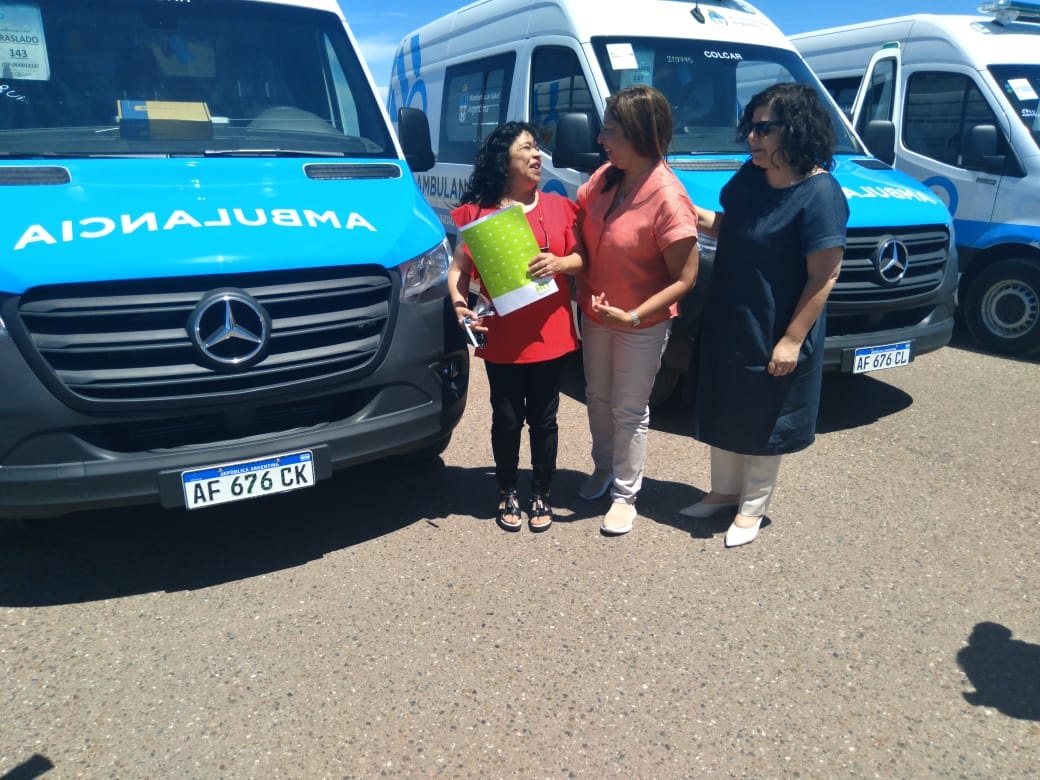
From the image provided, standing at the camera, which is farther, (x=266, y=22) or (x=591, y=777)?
(x=266, y=22)

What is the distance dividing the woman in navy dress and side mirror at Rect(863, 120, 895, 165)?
10.2 feet

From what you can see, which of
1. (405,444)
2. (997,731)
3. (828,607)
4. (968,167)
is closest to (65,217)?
(405,444)

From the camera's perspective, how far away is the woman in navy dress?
3.11m

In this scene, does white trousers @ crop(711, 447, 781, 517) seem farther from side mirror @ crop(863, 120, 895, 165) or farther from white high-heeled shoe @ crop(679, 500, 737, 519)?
side mirror @ crop(863, 120, 895, 165)

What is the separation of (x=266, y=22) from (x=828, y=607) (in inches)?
148

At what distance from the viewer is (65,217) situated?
297cm

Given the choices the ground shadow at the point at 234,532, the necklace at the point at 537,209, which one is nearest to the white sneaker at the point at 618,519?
the ground shadow at the point at 234,532

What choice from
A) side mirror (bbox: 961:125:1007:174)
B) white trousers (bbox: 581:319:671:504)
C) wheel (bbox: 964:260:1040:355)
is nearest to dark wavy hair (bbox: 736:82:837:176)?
white trousers (bbox: 581:319:671:504)

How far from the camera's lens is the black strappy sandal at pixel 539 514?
12.5 ft

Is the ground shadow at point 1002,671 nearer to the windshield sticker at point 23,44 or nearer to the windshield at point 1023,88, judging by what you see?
the windshield sticker at point 23,44

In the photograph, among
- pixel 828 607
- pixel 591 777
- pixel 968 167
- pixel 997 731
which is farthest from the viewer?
pixel 968 167

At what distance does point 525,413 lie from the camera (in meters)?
3.76

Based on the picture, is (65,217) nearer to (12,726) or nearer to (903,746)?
(12,726)

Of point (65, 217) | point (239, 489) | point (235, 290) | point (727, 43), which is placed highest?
point (727, 43)
